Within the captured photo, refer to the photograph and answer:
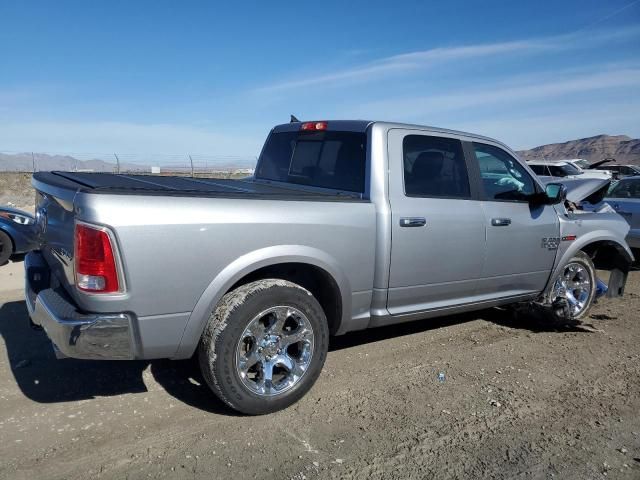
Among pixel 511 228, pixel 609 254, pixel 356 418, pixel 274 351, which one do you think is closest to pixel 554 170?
pixel 609 254

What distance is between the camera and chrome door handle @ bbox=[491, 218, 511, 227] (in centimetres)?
442

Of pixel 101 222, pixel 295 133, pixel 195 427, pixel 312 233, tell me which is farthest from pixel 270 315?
pixel 295 133

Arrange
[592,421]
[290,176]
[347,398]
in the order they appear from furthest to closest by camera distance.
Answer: [290,176] < [347,398] < [592,421]

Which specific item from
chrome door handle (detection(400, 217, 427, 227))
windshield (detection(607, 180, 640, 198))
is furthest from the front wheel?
windshield (detection(607, 180, 640, 198))

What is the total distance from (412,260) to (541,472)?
1617 millimetres

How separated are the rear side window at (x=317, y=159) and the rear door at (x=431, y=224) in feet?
0.91

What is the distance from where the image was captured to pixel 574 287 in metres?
5.43

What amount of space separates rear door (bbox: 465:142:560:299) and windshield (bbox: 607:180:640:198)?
4.95m

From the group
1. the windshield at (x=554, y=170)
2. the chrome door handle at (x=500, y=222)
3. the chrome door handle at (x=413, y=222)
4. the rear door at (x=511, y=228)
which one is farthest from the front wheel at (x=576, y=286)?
the windshield at (x=554, y=170)

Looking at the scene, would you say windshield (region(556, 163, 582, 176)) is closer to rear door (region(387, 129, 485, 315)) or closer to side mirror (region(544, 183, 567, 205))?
side mirror (region(544, 183, 567, 205))

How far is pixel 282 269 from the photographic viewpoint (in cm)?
352

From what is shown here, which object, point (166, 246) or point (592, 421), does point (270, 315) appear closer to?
point (166, 246)

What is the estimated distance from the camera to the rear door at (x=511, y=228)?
4484 millimetres

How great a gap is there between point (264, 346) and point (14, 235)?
643cm
